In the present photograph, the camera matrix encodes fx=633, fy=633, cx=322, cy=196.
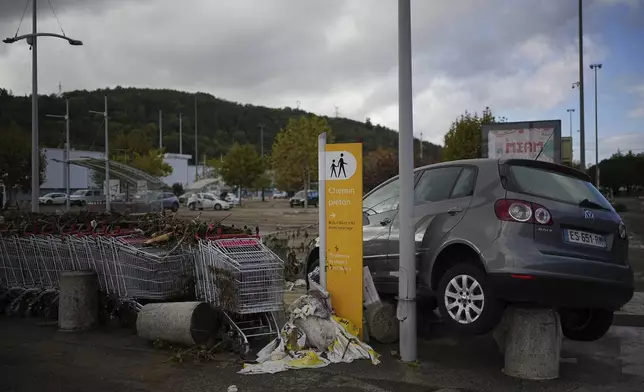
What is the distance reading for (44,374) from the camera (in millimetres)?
6055

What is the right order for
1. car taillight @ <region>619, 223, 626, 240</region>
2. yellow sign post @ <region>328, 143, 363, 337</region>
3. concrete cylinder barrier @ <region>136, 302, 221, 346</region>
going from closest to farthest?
Result: car taillight @ <region>619, 223, 626, 240</region>
concrete cylinder barrier @ <region>136, 302, 221, 346</region>
yellow sign post @ <region>328, 143, 363, 337</region>

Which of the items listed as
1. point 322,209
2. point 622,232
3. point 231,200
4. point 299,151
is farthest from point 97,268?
point 231,200

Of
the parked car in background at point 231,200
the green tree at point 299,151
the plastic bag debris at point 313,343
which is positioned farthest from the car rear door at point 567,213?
the green tree at point 299,151

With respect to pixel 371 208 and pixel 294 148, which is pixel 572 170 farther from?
pixel 294 148

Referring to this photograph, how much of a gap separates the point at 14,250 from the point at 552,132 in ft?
46.9

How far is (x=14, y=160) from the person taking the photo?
177ft

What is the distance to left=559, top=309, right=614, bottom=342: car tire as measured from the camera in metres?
6.76

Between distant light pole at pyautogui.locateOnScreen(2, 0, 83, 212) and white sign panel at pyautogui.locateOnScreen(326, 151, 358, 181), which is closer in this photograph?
white sign panel at pyautogui.locateOnScreen(326, 151, 358, 181)

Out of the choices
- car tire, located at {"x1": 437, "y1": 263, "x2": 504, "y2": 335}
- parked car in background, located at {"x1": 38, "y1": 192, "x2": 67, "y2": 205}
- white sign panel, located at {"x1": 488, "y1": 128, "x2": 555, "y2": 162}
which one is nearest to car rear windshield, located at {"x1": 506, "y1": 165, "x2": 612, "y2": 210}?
car tire, located at {"x1": 437, "y1": 263, "x2": 504, "y2": 335}

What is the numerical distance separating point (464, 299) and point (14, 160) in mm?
55417

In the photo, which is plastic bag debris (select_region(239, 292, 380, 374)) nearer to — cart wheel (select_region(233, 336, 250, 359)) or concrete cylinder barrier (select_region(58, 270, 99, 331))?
cart wheel (select_region(233, 336, 250, 359))

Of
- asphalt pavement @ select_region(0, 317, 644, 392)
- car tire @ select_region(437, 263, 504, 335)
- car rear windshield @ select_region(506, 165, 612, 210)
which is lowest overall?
asphalt pavement @ select_region(0, 317, 644, 392)

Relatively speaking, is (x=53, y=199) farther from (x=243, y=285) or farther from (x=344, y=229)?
(x=344, y=229)

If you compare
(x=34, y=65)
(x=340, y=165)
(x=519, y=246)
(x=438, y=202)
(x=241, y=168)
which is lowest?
(x=519, y=246)
